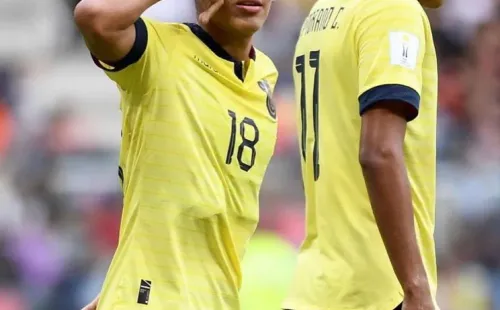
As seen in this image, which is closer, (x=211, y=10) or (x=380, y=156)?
(x=380, y=156)

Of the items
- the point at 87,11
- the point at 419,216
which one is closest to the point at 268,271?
the point at 419,216

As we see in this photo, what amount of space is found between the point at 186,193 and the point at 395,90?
65 cm

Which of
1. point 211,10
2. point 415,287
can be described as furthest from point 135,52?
point 415,287

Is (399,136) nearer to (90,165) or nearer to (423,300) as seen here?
(423,300)

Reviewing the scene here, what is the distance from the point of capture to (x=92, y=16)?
3.07 meters

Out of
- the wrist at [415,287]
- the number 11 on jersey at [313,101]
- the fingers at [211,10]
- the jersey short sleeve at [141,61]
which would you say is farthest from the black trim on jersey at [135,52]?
the wrist at [415,287]

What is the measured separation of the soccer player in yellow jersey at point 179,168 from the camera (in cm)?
329

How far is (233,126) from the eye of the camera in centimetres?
341

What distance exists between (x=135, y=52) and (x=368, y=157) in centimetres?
69

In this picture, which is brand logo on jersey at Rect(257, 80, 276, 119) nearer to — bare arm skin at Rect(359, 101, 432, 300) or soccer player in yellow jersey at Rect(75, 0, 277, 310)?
soccer player in yellow jersey at Rect(75, 0, 277, 310)

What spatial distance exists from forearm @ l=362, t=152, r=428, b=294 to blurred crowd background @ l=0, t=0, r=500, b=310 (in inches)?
121

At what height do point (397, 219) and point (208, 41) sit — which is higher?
point (208, 41)

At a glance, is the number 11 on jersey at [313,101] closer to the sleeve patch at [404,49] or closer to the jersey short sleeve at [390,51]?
the jersey short sleeve at [390,51]

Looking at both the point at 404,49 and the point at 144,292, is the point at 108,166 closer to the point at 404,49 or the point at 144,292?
the point at 144,292
